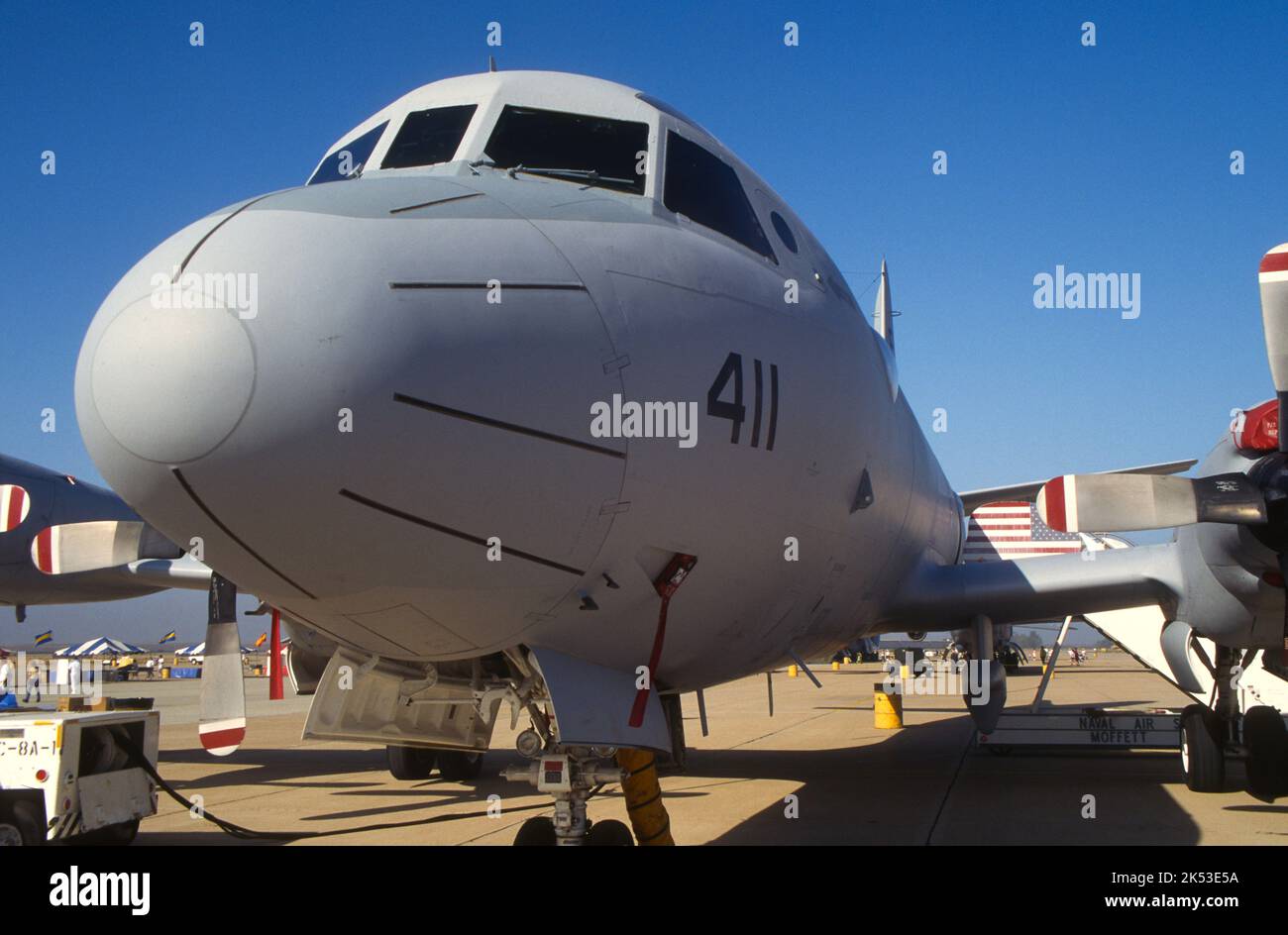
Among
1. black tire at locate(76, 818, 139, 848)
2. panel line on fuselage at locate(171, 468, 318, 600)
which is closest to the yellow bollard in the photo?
black tire at locate(76, 818, 139, 848)

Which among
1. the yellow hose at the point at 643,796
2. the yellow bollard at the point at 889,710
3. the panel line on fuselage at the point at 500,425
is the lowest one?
the yellow bollard at the point at 889,710

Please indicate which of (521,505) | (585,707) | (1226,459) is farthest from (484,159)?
(1226,459)

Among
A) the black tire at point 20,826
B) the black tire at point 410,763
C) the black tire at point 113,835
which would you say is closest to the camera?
the black tire at point 20,826

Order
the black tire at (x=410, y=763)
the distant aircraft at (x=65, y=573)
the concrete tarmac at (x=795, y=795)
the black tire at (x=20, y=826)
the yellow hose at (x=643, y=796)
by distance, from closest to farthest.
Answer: the yellow hose at (x=643, y=796), the black tire at (x=20, y=826), the concrete tarmac at (x=795, y=795), the black tire at (x=410, y=763), the distant aircraft at (x=65, y=573)

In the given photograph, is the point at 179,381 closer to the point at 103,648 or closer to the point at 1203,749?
the point at 1203,749

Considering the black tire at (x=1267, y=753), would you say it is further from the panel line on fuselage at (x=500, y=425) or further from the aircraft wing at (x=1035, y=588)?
the panel line on fuselage at (x=500, y=425)

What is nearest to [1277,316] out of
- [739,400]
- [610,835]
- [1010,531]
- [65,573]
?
[739,400]

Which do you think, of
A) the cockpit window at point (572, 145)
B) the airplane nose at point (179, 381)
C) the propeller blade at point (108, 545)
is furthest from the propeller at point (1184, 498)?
the propeller blade at point (108, 545)

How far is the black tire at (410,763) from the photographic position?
13031 millimetres

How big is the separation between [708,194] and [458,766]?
30.0 feet

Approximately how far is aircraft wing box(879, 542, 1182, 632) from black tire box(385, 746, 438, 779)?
5.77m

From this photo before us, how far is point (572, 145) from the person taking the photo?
216 inches

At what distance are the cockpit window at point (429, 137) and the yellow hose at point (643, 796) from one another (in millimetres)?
3134

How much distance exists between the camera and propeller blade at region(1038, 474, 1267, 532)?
7.14m
